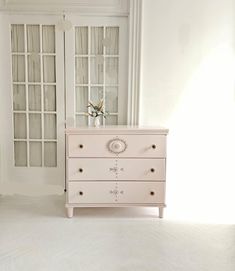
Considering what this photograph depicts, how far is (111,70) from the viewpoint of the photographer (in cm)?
359

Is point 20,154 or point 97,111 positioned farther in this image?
point 20,154

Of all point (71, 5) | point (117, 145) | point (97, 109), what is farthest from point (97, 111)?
point (71, 5)

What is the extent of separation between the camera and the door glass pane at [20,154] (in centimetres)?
370

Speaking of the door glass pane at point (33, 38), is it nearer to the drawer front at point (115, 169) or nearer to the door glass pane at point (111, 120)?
the door glass pane at point (111, 120)

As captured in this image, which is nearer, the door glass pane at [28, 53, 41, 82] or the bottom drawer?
the bottom drawer

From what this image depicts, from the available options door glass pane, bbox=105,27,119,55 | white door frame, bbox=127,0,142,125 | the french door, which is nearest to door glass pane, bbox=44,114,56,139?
the french door

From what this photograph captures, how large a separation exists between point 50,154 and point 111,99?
947mm

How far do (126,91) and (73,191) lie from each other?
49.9 inches

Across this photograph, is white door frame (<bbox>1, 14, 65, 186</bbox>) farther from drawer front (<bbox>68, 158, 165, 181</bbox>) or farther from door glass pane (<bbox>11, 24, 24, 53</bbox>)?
drawer front (<bbox>68, 158, 165, 181</bbox>)

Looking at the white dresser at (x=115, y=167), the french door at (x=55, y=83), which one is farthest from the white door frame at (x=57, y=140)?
the white dresser at (x=115, y=167)

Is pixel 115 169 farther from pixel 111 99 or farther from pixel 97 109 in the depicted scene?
pixel 111 99

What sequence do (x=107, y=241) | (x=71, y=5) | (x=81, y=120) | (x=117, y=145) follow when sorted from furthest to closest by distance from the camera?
(x=81, y=120) → (x=71, y=5) → (x=117, y=145) → (x=107, y=241)

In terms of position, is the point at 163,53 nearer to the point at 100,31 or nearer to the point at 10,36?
the point at 100,31

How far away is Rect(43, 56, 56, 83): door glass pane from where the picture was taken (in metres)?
3.56
